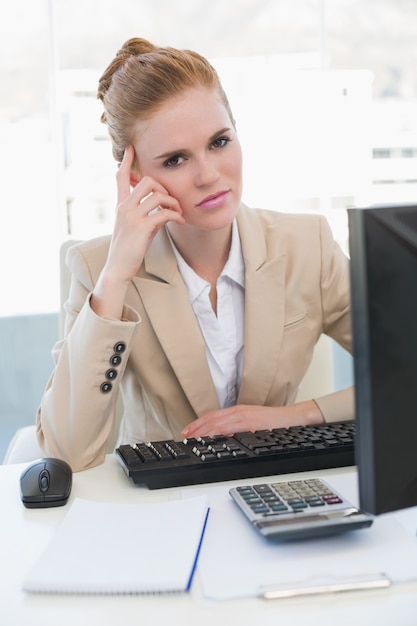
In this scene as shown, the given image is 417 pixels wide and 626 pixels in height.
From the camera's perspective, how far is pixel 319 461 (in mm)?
1123

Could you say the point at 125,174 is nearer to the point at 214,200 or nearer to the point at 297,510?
the point at 214,200

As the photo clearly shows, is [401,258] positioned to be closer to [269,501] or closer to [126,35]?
[269,501]

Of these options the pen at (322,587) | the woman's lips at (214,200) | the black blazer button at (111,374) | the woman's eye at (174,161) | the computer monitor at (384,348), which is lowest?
the pen at (322,587)

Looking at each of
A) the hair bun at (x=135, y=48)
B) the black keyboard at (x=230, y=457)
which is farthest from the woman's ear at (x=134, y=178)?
the black keyboard at (x=230, y=457)

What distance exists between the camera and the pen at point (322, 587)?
740mm

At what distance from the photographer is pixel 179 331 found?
1536mm

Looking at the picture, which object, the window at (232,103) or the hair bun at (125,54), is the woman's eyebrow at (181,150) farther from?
the window at (232,103)

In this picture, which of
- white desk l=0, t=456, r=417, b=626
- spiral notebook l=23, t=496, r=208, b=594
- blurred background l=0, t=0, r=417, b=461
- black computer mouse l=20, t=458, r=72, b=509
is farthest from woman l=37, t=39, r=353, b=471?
blurred background l=0, t=0, r=417, b=461

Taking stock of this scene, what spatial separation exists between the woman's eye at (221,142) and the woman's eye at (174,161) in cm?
7

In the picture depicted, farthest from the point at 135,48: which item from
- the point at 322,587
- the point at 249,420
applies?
the point at 322,587

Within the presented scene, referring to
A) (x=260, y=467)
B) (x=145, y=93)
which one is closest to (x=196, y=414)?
(x=260, y=467)

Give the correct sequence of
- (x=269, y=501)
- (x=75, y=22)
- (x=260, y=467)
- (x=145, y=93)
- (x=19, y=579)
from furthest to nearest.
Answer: (x=75, y=22) → (x=145, y=93) → (x=260, y=467) → (x=269, y=501) → (x=19, y=579)

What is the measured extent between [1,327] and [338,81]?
2215mm

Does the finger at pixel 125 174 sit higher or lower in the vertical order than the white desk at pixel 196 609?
higher
